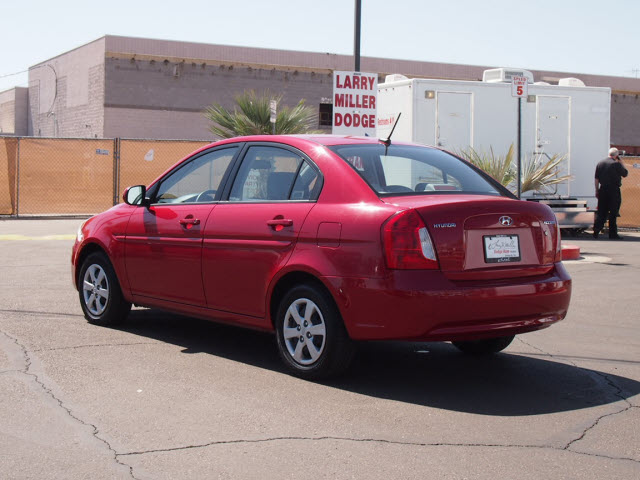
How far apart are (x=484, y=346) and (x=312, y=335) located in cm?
166

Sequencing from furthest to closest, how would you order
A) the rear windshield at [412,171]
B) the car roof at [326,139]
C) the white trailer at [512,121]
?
the white trailer at [512,121] → the car roof at [326,139] → the rear windshield at [412,171]

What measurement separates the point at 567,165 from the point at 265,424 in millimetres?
15818

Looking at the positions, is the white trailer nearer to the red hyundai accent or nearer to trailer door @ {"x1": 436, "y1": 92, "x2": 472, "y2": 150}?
trailer door @ {"x1": 436, "y1": 92, "x2": 472, "y2": 150}

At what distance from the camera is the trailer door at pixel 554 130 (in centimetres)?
1941

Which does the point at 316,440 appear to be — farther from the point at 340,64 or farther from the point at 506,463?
the point at 340,64

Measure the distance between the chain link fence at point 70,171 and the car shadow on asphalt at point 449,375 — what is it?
56.9 feet

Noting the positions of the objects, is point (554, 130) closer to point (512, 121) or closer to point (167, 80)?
point (512, 121)

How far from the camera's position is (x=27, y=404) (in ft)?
17.9

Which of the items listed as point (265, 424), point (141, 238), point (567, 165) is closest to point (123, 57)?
point (567, 165)

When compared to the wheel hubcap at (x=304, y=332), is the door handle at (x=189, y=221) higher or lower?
higher

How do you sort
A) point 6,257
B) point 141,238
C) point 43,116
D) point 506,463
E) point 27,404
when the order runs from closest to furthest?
point 506,463 → point 27,404 → point 141,238 → point 6,257 → point 43,116

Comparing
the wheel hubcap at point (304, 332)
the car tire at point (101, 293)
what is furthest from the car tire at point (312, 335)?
the car tire at point (101, 293)

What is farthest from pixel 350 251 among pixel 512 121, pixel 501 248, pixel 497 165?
pixel 512 121

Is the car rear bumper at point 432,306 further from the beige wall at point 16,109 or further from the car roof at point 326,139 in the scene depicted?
the beige wall at point 16,109
